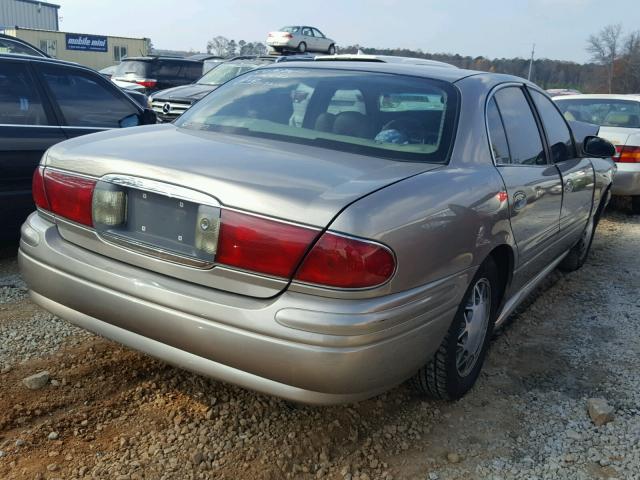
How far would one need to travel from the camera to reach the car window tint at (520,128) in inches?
128

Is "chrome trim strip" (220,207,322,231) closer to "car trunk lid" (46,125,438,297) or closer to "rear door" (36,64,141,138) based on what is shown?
"car trunk lid" (46,125,438,297)

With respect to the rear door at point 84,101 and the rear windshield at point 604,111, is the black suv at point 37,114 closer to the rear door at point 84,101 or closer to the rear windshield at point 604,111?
the rear door at point 84,101

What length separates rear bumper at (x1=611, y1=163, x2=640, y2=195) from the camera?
7.35 metres

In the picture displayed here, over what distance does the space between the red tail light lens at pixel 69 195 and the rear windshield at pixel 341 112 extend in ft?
2.47

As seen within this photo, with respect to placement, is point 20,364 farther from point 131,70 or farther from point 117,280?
point 131,70

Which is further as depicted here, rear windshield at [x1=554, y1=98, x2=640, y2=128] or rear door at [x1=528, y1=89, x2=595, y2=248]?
rear windshield at [x1=554, y1=98, x2=640, y2=128]

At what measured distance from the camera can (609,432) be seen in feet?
9.10

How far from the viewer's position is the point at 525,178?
3.15m

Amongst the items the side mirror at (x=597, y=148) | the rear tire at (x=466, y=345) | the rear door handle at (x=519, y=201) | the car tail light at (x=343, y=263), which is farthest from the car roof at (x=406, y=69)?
the car tail light at (x=343, y=263)

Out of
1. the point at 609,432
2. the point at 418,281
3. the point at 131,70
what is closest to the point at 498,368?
the point at 609,432

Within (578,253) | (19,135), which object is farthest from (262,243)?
(578,253)

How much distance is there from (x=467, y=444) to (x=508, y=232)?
99 centimetres

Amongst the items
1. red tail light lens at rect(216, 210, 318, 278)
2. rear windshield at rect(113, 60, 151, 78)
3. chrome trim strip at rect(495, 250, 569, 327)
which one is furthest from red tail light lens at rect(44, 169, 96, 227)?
rear windshield at rect(113, 60, 151, 78)

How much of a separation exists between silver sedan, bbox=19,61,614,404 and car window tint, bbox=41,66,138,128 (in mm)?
2130
